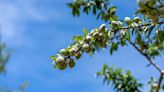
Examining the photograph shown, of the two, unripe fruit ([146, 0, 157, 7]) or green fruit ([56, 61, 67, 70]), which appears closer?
unripe fruit ([146, 0, 157, 7])

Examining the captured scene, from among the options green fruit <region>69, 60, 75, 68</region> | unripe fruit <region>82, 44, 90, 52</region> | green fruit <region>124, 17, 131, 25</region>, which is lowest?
green fruit <region>69, 60, 75, 68</region>

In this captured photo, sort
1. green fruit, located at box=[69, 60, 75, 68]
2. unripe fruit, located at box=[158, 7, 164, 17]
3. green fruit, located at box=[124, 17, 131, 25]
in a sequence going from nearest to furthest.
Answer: unripe fruit, located at box=[158, 7, 164, 17] < green fruit, located at box=[69, 60, 75, 68] < green fruit, located at box=[124, 17, 131, 25]

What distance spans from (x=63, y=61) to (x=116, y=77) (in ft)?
14.8

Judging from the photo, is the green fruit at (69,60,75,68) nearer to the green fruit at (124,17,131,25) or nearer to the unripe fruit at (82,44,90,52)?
the unripe fruit at (82,44,90,52)

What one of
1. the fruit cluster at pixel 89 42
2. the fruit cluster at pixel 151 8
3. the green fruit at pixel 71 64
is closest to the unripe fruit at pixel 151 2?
the fruit cluster at pixel 151 8

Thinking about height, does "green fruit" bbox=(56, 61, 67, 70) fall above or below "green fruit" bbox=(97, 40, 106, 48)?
below

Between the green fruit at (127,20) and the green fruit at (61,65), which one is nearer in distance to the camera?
the green fruit at (61,65)

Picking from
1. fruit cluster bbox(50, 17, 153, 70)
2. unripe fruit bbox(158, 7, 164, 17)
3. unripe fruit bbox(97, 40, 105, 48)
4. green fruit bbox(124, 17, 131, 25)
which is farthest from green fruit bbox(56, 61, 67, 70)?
unripe fruit bbox(158, 7, 164, 17)

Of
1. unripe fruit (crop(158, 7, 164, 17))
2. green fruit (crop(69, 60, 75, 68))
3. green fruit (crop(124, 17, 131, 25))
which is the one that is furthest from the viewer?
green fruit (crop(124, 17, 131, 25))

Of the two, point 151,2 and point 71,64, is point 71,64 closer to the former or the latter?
point 71,64

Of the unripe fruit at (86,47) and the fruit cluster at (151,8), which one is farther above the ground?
the unripe fruit at (86,47)

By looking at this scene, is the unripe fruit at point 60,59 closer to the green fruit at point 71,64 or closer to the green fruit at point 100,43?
the green fruit at point 71,64

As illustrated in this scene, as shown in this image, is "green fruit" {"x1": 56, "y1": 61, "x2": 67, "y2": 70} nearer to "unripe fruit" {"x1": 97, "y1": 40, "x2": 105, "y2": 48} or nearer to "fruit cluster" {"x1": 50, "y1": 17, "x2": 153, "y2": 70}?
"fruit cluster" {"x1": 50, "y1": 17, "x2": 153, "y2": 70}

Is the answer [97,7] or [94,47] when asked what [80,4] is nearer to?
[97,7]
